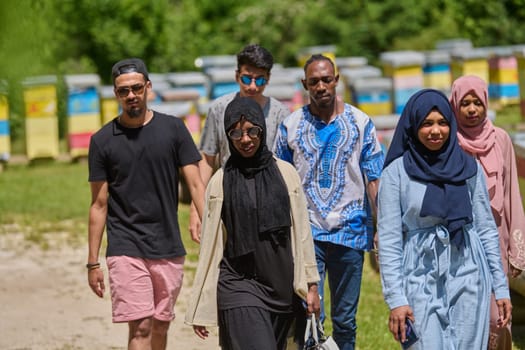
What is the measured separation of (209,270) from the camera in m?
5.55

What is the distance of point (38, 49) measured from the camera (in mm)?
3809

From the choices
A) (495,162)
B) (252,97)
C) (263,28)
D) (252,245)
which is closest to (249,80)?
(252,97)

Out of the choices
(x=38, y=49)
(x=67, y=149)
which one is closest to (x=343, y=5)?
(x=67, y=149)

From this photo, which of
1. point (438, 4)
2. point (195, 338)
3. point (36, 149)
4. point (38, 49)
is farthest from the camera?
point (438, 4)

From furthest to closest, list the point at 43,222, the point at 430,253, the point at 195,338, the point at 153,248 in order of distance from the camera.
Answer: the point at 43,222
the point at 195,338
the point at 153,248
the point at 430,253

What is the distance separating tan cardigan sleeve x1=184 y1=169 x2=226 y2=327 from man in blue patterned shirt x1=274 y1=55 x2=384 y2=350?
1.10 metres

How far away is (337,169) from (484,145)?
31.5 inches

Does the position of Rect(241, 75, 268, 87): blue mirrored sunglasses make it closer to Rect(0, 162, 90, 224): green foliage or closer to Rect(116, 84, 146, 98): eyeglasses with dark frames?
Rect(116, 84, 146, 98): eyeglasses with dark frames

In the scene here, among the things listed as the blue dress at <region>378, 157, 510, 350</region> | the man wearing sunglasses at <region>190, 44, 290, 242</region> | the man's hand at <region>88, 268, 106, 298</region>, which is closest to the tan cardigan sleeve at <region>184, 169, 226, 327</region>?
the blue dress at <region>378, 157, 510, 350</region>

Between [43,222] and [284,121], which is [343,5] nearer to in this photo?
[43,222]

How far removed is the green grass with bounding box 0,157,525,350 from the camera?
345 inches

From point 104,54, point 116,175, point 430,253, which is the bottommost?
point 430,253

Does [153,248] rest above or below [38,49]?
below

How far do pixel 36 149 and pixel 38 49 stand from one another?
51.1ft
